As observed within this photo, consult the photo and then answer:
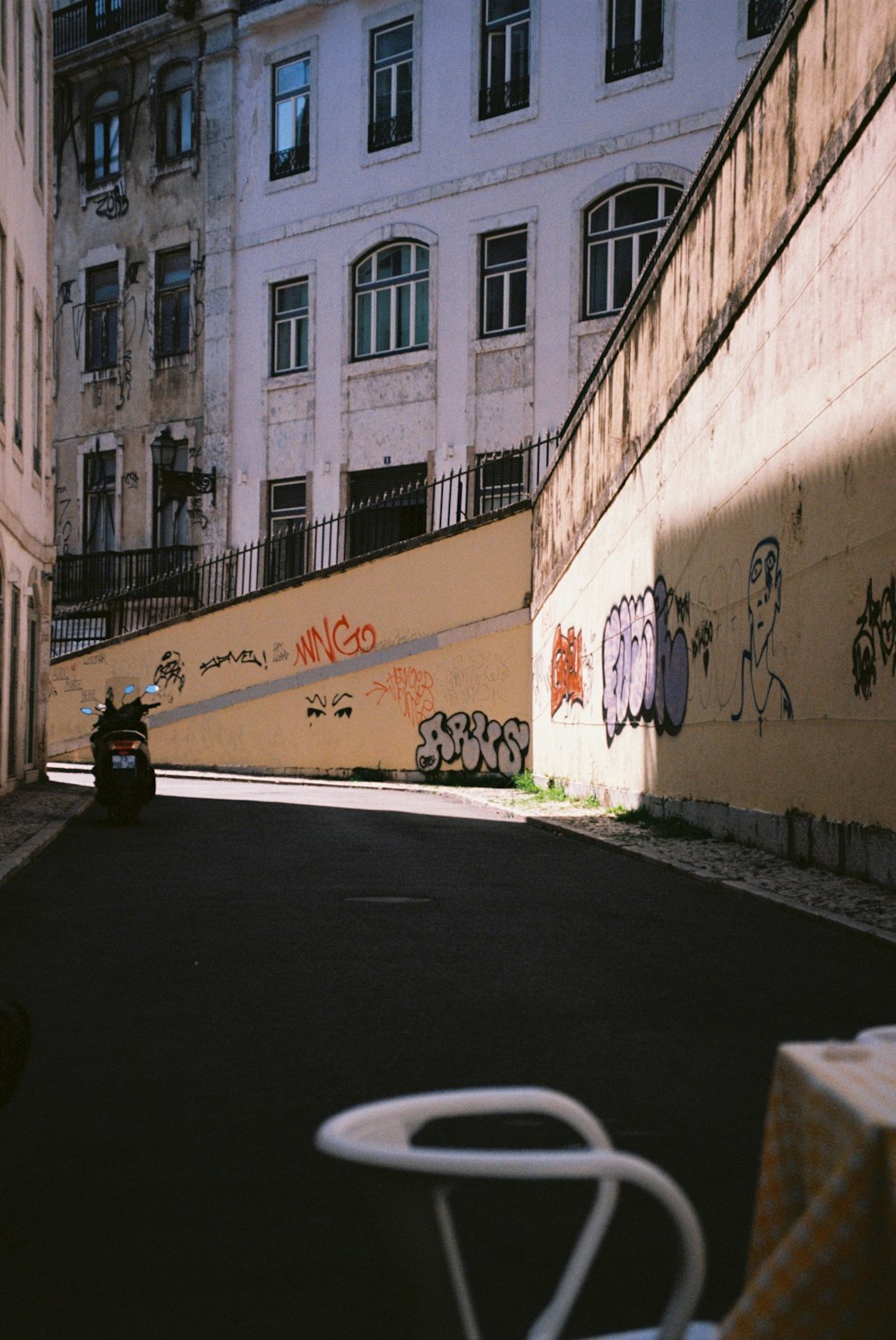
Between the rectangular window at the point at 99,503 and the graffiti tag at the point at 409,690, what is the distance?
1156cm

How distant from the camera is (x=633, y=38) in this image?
2886 cm

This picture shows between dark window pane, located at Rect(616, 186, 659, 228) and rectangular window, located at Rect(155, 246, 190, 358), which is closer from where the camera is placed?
dark window pane, located at Rect(616, 186, 659, 228)

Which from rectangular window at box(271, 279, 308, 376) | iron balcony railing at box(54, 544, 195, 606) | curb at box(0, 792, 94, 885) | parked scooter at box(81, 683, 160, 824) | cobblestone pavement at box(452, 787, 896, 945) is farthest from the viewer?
iron balcony railing at box(54, 544, 195, 606)

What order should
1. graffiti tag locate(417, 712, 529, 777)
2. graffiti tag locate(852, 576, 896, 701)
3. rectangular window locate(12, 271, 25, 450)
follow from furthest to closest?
graffiti tag locate(417, 712, 529, 777)
rectangular window locate(12, 271, 25, 450)
graffiti tag locate(852, 576, 896, 701)

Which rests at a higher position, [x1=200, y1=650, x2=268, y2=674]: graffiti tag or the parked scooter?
[x1=200, y1=650, x2=268, y2=674]: graffiti tag

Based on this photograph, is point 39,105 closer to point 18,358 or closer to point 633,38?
point 18,358

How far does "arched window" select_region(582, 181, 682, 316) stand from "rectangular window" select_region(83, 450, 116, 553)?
498 inches

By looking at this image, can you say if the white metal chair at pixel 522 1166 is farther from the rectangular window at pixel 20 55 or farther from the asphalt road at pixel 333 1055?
the rectangular window at pixel 20 55

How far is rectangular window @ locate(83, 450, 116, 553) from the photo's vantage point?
36.6m

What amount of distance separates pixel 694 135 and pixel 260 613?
11328mm

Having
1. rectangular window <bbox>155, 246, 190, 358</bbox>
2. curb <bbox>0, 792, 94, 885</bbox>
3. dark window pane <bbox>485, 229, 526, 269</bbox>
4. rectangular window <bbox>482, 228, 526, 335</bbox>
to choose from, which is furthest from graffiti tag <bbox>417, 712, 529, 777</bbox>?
rectangular window <bbox>155, 246, 190, 358</bbox>

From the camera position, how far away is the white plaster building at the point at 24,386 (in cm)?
2016

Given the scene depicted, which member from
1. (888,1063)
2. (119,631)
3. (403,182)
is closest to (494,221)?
(403,182)

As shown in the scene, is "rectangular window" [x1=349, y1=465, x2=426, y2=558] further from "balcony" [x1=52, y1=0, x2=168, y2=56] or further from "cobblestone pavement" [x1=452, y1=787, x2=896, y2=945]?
"cobblestone pavement" [x1=452, y1=787, x2=896, y2=945]
